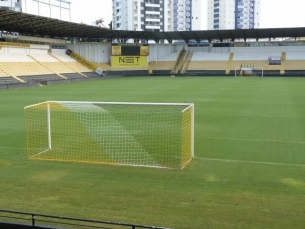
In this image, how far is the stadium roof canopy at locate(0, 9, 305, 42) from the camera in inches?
1803

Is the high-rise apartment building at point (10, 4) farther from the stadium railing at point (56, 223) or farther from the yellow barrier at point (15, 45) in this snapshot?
the stadium railing at point (56, 223)

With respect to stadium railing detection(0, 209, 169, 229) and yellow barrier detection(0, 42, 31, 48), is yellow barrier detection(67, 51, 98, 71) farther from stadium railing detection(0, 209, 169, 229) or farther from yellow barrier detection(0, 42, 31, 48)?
stadium railing detection(0, 209, 169, 229)

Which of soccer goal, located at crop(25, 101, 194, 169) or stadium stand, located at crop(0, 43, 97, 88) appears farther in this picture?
stadium stand, located at crop(0, 43, 97, 88)

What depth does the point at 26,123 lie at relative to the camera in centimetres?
1644

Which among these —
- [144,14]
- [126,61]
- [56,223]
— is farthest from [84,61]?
[56,223]

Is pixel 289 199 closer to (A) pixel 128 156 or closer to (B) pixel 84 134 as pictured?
(A) pixel 128 156

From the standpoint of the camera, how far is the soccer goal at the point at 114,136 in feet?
35.4

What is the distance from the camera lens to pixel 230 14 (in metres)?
138

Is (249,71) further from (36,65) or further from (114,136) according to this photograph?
(114,136)

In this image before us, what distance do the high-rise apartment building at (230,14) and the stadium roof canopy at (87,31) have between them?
7444cm

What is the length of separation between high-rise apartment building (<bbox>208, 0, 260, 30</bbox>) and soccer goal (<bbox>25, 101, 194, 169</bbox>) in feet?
420

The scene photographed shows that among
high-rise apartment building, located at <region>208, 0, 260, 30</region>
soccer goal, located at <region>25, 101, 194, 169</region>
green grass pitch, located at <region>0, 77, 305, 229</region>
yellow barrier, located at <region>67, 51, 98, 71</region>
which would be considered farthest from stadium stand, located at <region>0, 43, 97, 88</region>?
high-rise apartment building, located at <region>208, 0, 260, 30</region>

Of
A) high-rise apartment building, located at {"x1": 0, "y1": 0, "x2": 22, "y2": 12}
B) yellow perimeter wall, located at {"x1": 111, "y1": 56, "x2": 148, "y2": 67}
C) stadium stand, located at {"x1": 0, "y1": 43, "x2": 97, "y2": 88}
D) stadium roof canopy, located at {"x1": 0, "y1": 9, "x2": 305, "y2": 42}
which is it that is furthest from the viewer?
high-rise apartment building, located at {"x1": 0, "y1": 0, "x2": 22, "y2": 12}

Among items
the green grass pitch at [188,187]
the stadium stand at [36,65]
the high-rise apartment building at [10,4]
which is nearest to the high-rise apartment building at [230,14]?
the high-rise apartment building at [10,4]
